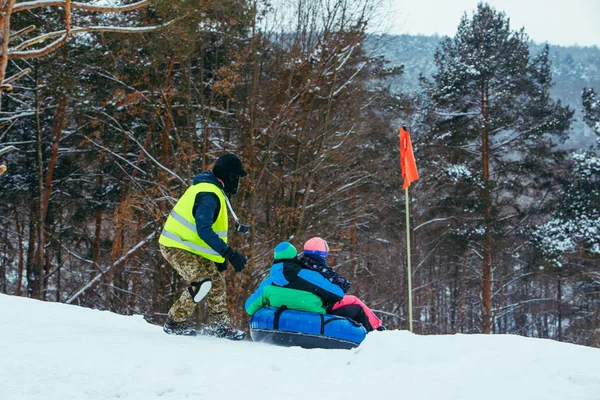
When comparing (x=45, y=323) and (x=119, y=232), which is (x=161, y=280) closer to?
(x=119, y=232)

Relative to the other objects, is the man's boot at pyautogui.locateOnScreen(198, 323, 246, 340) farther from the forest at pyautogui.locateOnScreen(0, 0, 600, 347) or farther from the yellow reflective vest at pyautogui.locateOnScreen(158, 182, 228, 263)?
the forest at pyautogui.locateOnScreen(0, 0, 600, 347)

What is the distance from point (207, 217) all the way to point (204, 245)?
1.16 feet

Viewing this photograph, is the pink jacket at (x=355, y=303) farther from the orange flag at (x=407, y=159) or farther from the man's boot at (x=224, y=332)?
the orange flag at (x=407, y=159)

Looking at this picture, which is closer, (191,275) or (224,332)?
(191,275)

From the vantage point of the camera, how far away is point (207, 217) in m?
5.38

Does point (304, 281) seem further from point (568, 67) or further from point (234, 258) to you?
point (568, 67)

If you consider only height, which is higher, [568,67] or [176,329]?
[568,67]

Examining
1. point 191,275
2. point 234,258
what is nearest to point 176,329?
point 191,275

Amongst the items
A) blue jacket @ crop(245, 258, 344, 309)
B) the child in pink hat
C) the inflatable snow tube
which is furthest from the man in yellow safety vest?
the child in pink hat

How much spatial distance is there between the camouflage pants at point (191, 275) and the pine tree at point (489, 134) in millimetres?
19807

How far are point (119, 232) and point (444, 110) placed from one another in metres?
15.3

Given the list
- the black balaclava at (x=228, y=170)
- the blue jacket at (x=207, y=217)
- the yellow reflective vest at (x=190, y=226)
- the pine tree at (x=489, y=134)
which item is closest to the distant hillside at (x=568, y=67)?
the pine tree at (x=489, y=134)

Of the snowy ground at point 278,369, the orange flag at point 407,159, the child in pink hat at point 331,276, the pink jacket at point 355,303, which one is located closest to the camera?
the snowy ground at point 278,369

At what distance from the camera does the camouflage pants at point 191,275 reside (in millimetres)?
5629
